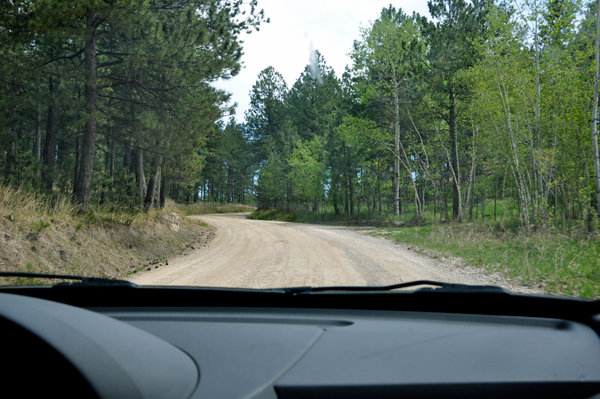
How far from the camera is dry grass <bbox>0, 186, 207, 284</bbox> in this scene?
687cm

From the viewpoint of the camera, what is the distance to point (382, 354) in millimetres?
1188

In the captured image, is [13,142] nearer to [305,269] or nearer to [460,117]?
[305,269]

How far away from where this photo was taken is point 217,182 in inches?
2242

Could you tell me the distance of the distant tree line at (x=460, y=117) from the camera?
11883 millimetres

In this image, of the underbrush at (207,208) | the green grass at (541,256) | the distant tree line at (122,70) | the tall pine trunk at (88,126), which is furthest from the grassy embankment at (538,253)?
the underbrush at (207,208)

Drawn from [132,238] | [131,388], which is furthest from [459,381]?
[132,238]

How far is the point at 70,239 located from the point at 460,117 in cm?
2056

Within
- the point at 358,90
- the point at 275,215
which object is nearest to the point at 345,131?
the point at 358,90

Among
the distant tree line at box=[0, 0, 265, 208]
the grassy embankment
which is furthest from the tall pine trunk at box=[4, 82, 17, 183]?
the grassy embankment

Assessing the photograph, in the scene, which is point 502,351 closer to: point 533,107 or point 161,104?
point 161,104

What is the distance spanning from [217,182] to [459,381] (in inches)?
2270

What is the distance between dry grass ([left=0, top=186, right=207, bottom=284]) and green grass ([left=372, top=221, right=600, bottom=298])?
27.1 feet

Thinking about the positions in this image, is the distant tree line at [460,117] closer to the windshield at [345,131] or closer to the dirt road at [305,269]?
the windshield at [345,131]

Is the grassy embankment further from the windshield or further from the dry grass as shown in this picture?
the dry grass
